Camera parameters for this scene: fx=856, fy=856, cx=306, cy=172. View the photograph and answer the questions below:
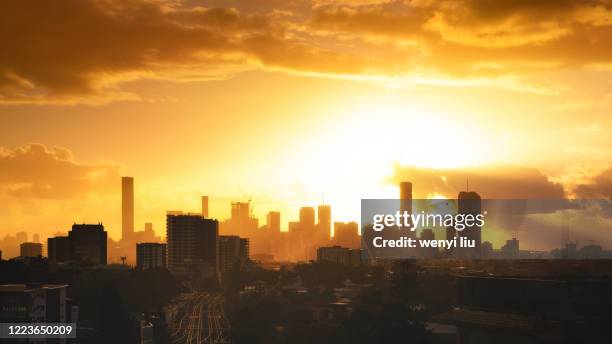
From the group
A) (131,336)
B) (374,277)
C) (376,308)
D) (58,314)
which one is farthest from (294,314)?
(374,277)

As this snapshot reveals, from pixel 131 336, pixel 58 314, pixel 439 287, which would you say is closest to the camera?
pixel 58 314

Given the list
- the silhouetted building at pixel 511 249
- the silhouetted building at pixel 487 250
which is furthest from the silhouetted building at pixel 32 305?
the silhouetted building at pixel 487 250

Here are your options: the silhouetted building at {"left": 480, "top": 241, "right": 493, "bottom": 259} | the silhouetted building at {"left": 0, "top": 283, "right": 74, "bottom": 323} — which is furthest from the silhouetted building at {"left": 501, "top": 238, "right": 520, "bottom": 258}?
the silhouetted building at {"left": 0, "top": 283, "right": 74, "bottom": 323}

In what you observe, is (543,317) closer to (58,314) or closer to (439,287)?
(58,314)

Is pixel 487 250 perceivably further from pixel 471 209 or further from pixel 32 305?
pixel 32 305

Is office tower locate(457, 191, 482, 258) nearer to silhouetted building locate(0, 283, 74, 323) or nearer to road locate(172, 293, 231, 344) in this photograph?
road locate(172, 293, 231, 344)

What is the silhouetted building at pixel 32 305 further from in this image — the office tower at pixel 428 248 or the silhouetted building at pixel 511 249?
the office tower at pixel 428 248

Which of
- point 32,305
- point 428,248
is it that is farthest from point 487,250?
point 32,305
